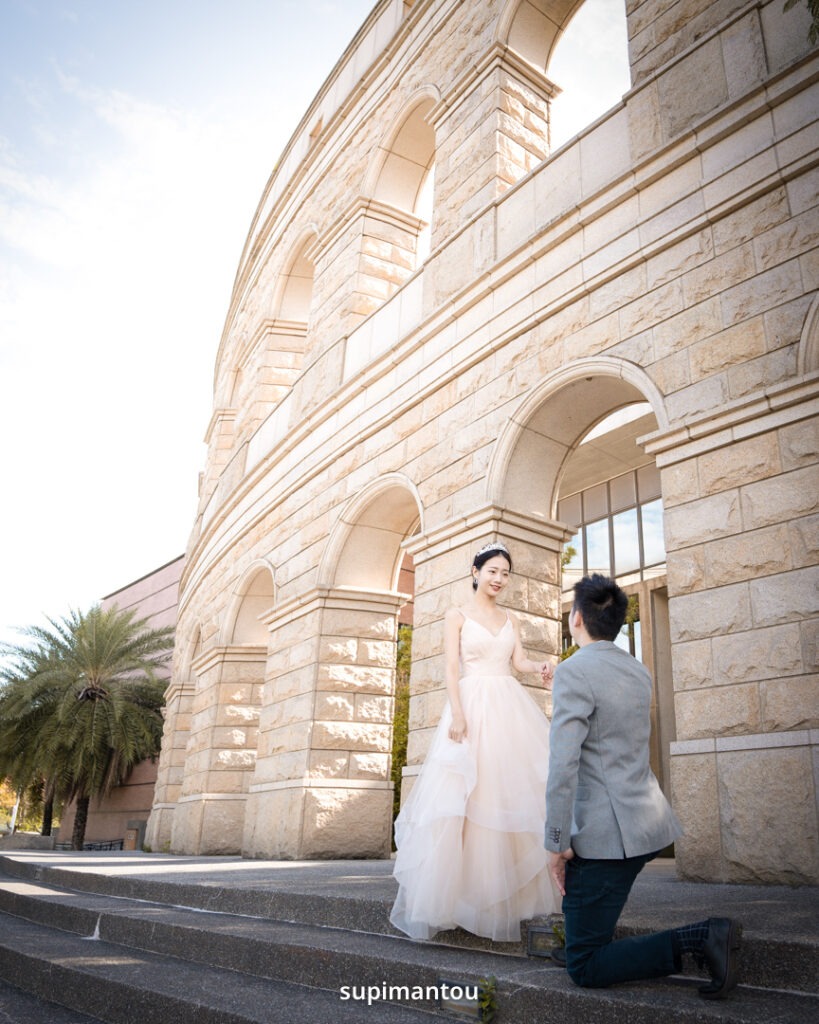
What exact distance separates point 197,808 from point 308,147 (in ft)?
39.0

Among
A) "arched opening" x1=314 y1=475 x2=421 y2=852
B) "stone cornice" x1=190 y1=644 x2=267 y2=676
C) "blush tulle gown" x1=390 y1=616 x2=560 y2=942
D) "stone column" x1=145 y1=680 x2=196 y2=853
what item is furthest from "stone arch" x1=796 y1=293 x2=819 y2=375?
"stone column" x1=145 y1=680 x2=196 y2=853

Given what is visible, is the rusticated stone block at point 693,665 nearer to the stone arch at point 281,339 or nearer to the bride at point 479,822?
the bride at point 479,822

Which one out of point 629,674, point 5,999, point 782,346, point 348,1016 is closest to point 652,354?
point 782,346

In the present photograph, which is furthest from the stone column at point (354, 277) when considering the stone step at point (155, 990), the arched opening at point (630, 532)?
the stone step at point (155, 990)

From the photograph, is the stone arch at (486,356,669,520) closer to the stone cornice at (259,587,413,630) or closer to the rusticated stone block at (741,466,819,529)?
the rusticated stone block at (741,466,819,529)

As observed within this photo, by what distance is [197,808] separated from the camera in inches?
475

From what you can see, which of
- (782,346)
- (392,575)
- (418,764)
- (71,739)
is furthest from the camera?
(71,739)

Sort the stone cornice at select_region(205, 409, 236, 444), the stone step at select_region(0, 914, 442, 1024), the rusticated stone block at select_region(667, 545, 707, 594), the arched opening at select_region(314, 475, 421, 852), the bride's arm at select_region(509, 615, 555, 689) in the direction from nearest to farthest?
1. the stone step at select_region(0, 914, 442, 1024)
2. the bride's arm at select_region(509, 615, 555, 689)
3. the rusticated stone block at select_region(667, 545, 707, 594)
4. the arched opening at select_region(314, 475, 421, 852)
5. the stone cornice at select_region(205, 409, 236, 444)

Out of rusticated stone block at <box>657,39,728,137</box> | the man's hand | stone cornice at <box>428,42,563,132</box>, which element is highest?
stone cornice at <box>428,42,563,132</box>

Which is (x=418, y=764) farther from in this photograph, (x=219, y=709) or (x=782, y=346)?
(x=219, y=709)

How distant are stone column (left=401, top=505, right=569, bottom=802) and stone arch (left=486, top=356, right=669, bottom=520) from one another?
0.78ft

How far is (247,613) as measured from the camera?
1316cm

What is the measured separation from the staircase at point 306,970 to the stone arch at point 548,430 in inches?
141

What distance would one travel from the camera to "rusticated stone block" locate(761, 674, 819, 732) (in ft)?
15.2
